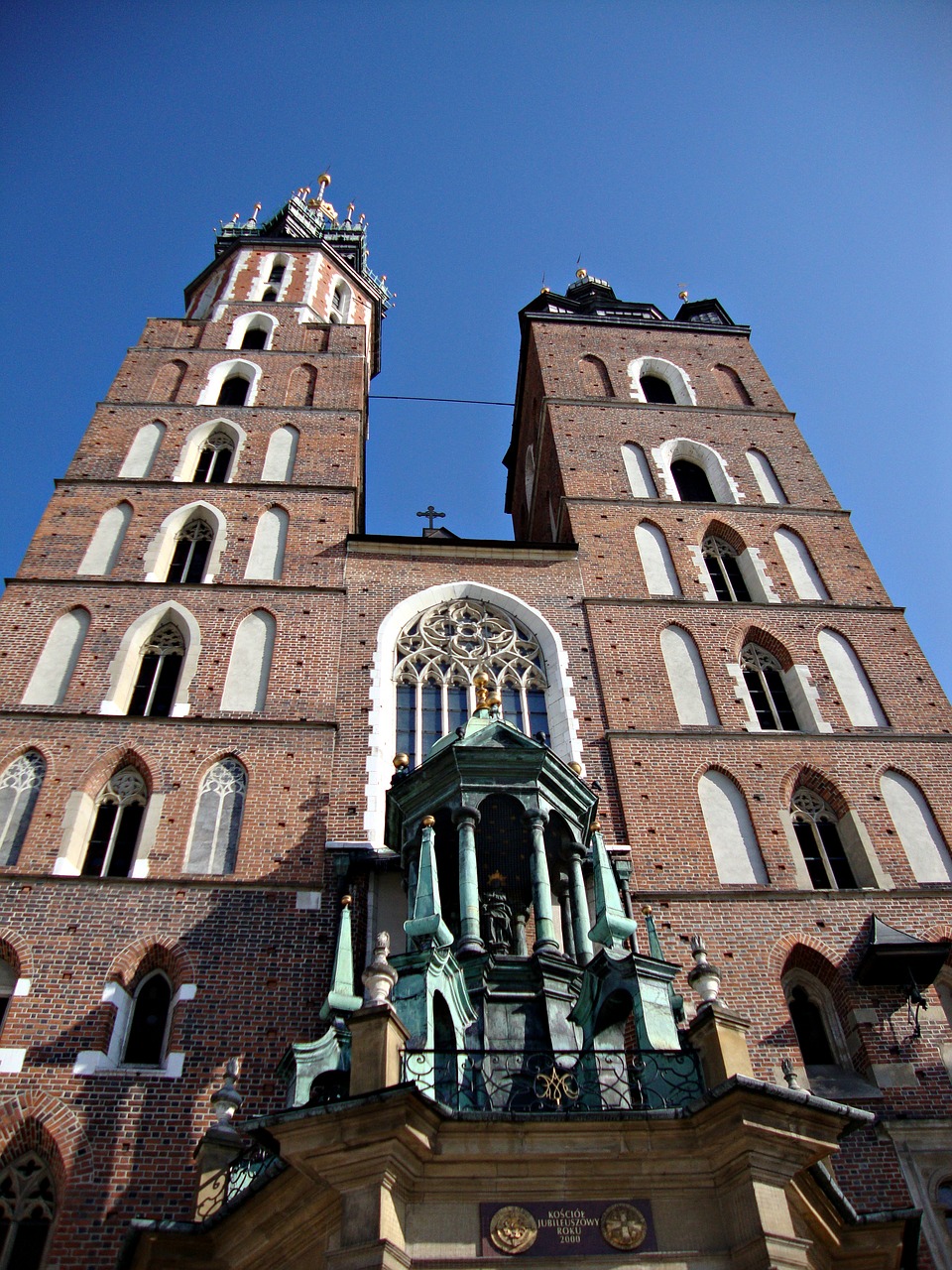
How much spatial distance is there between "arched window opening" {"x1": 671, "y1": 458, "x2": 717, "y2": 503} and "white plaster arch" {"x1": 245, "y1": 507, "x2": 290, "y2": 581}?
7.76 meters

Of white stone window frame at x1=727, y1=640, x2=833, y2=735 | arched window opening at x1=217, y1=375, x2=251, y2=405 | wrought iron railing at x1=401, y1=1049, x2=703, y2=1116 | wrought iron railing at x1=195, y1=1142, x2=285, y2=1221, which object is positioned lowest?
wrought iron railing at x1=195, y1=1142, x2=285, y2=1221

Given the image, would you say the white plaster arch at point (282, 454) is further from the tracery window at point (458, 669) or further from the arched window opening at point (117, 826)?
the arched window opening at point (117, 826)

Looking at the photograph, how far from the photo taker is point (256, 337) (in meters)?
27.2

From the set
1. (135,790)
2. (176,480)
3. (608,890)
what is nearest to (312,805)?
(135,790)

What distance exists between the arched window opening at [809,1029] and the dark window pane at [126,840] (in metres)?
8.01

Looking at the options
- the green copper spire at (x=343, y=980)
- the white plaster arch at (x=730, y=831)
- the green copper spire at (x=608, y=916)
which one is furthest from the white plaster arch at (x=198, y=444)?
the green copper spire at (x=608, y=916)

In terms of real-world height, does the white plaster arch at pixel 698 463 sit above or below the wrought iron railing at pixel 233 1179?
above

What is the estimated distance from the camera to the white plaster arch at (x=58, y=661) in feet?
53.1

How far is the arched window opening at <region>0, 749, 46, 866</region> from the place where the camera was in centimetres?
1410

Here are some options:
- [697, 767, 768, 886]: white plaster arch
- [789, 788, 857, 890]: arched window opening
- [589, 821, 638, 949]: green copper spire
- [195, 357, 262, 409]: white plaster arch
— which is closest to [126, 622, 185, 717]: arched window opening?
[589, 821, 638, 949]: green copper spire

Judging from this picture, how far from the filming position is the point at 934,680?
59.3 feet

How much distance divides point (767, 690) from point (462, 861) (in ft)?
24.5

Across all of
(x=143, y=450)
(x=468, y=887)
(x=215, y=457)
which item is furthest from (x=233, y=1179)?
(x=215, y=457)

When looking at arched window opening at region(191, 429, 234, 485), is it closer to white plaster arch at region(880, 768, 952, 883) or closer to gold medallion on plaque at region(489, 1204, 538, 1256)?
white plaster arch at region(880, 768, 952, 883)
